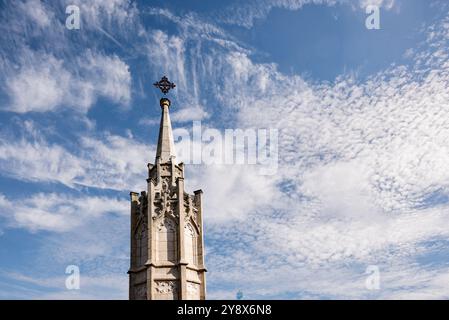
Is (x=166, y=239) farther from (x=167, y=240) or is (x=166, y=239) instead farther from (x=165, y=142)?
(x=165, y=142)

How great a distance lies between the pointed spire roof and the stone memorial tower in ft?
0.55

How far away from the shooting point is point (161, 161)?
21.7 meters

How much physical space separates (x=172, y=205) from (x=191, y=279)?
129 inches

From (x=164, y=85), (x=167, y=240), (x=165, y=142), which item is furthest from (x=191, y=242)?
(x=164, y=85)

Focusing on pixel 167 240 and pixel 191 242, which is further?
pixel 191 242

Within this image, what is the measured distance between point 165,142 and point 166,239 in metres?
4.92

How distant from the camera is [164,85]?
24844 mm

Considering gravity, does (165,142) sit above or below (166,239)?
above

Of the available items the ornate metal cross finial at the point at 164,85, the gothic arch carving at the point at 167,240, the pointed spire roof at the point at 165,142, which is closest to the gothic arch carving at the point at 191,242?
the gothic arch carving at the point at 167,240

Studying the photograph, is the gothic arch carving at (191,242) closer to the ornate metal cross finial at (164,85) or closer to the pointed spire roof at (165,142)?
the pointed spire roof at (165,142)
